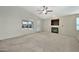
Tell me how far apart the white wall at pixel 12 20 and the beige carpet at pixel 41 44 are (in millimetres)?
86

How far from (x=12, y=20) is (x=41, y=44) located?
554 millimetres

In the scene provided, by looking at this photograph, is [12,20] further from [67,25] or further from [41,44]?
[67,25]

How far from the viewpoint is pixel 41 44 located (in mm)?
1404

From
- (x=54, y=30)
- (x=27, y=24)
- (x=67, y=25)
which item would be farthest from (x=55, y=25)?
(x=27, y=24)

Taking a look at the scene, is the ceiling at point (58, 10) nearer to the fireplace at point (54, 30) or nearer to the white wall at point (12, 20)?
the white wall at point (12, 20)

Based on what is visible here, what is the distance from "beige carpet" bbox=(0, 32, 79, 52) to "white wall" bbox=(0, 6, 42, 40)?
9 cm

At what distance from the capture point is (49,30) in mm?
1488

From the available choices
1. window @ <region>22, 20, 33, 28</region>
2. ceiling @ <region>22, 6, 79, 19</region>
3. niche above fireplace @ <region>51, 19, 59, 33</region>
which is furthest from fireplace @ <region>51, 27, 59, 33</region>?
window @ <region>22, 20, 33, 28</region>

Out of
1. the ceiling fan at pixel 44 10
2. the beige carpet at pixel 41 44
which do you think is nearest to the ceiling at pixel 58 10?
the ceiling fan at pixel 44 10

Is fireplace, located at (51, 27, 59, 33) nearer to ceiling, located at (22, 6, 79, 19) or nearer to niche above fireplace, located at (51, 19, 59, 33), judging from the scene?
niche above fireplace, located at (51, 19, 59, 33)

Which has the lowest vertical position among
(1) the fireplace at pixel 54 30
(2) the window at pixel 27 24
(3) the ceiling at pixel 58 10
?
(1) the fireplace at pixel 54 30

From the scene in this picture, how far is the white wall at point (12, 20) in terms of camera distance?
52.3 inches
